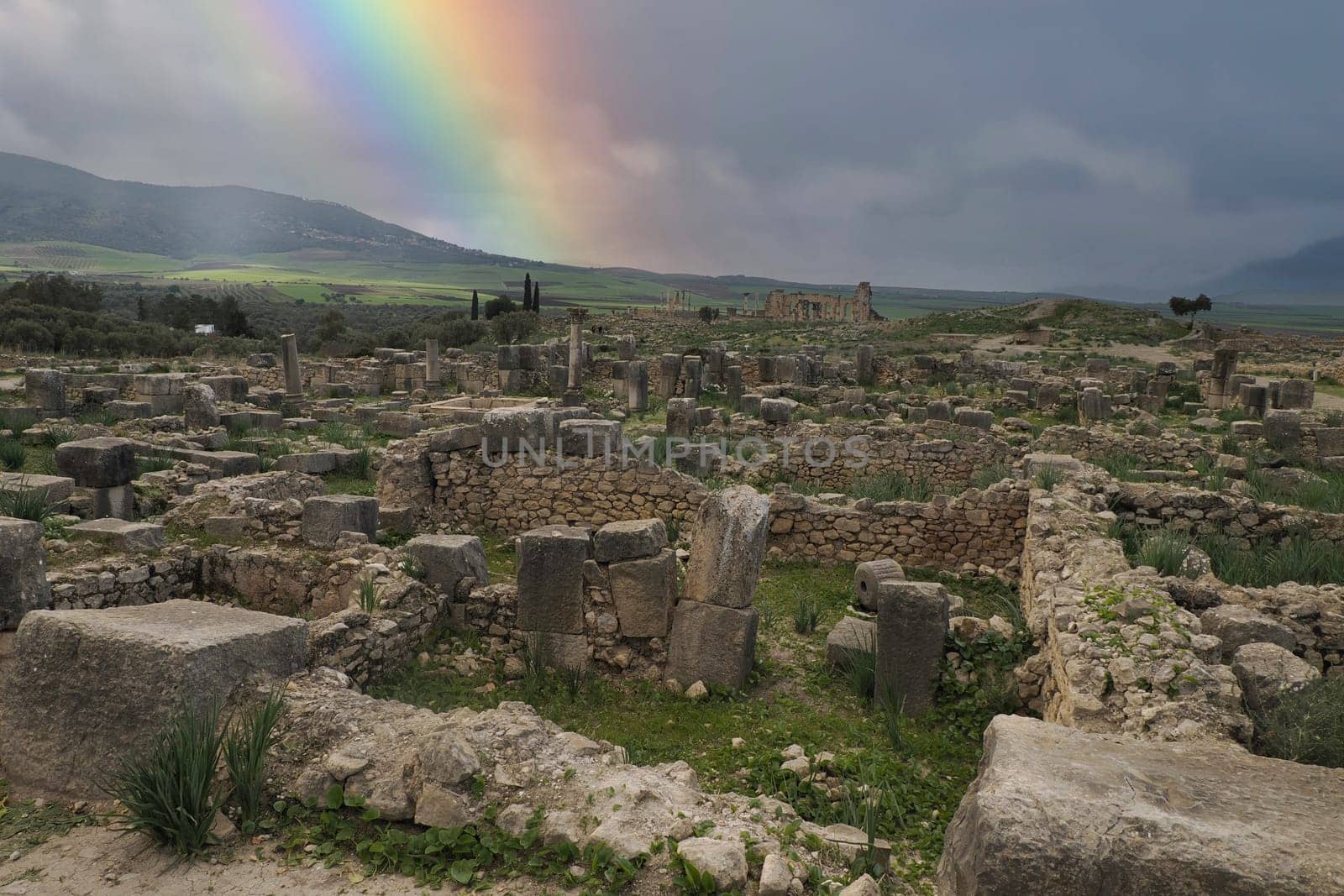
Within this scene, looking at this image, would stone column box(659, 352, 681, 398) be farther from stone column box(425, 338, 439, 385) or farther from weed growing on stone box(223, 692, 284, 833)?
weed growing on stone box(223, 692, 284, 833)

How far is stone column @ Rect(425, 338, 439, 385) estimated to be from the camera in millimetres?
29922

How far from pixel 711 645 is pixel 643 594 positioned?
29.2 inches

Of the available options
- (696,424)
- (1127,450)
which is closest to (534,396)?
(696,424)

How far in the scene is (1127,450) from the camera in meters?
17.4

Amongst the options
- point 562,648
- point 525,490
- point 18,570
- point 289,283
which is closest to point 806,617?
point 562,648

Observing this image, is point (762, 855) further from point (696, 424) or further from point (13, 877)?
point (696, 424)

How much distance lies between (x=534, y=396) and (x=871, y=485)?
17908mm

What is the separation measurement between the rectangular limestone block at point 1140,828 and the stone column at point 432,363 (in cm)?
2844

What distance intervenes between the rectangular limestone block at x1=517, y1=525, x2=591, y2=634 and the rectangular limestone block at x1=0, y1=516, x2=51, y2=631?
3668mm

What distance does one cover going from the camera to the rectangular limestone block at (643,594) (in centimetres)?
741

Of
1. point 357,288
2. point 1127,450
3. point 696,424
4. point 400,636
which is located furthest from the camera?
point 357,288

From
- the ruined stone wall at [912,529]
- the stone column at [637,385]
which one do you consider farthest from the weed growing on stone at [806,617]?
the stone column at [637,385]

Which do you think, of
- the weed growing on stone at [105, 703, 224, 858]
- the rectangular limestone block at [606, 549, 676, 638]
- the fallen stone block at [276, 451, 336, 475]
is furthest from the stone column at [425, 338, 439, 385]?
the weed growing on stone at [105, 703, 224, 858]

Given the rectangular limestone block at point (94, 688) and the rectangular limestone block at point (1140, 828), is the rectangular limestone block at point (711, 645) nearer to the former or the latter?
the rectangular limestone block at point (94, 688)
